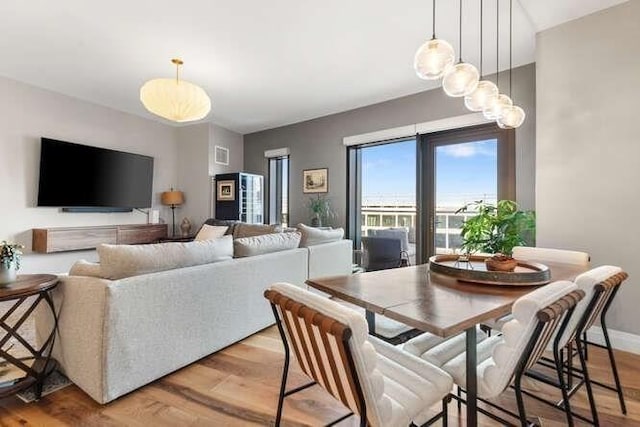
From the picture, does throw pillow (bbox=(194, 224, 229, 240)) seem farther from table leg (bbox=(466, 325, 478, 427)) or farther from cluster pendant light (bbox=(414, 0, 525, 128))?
table leg (bbox=(466, 325, 478, 427))

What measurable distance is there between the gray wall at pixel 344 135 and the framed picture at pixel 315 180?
78 mm

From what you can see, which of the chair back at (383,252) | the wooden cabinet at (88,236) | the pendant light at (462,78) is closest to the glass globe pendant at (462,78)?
the pendant light at (462,78)

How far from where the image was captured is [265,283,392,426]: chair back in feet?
3.05

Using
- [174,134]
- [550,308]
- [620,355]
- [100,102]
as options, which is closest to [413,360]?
[550,308]

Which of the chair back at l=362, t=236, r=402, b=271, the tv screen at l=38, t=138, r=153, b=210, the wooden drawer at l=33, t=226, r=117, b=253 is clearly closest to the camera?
the wooden drawer at l=33, t=226, r=117, b=253

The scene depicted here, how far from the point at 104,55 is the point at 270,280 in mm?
2924

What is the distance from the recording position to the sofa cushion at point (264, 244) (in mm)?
2680

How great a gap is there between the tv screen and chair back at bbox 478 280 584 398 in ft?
17.2

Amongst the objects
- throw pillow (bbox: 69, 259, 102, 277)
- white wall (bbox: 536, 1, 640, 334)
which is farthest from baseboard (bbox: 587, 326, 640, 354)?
throw pillow (bbox: 69, 259, 102, 277)

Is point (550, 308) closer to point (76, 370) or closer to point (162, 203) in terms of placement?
point (76, 370)

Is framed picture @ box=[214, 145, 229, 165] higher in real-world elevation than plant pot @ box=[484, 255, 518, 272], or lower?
higher

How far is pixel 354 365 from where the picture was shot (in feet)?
3.12

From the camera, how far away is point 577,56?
265cm

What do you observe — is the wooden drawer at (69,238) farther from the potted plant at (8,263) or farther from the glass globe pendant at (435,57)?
the glass globe pendant at (435,57)
